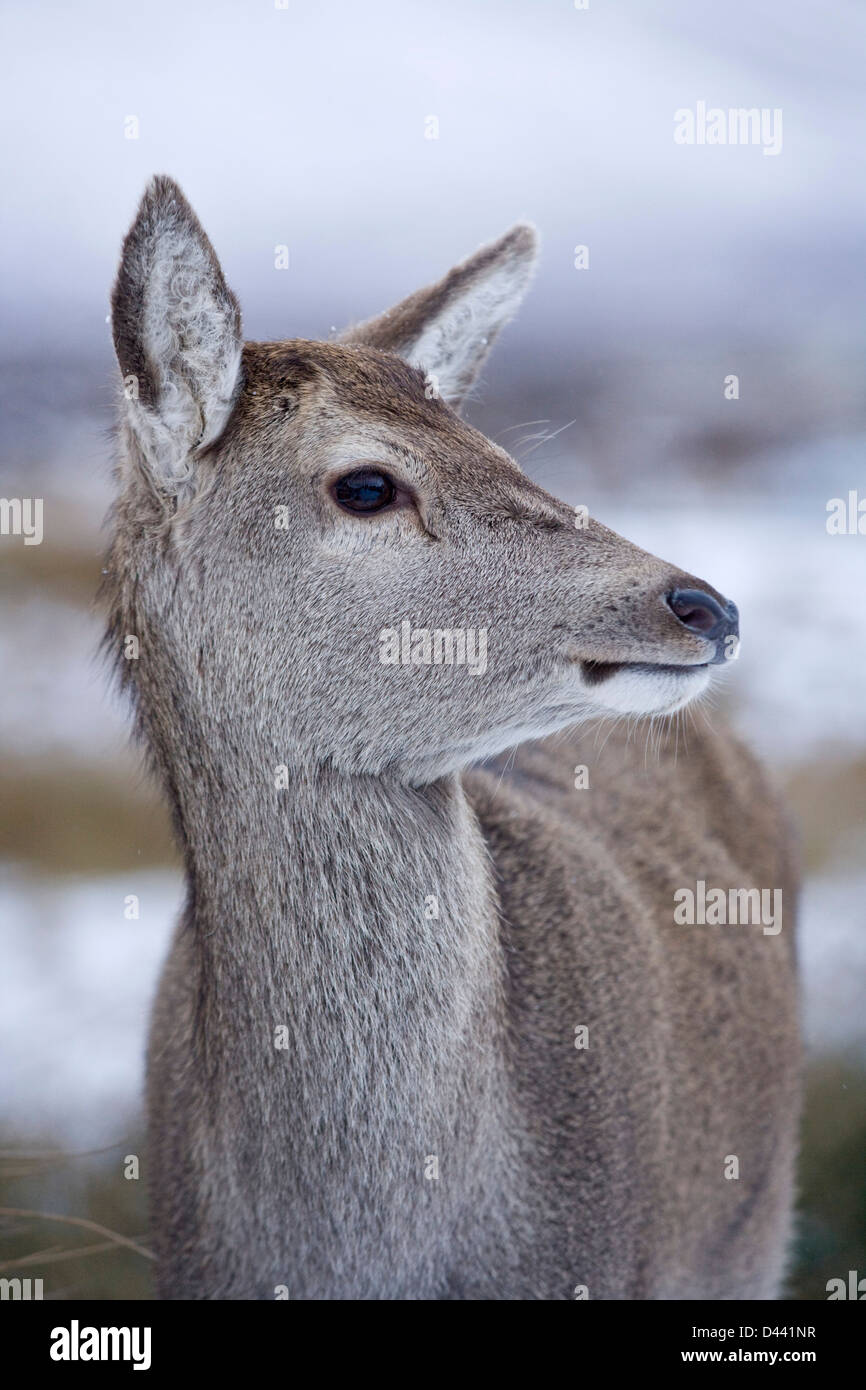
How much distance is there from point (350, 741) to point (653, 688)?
0.53 metres

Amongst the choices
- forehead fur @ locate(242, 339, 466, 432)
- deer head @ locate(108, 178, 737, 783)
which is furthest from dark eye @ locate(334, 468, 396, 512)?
forehead fur @ locate(242, 339, 466, 432)

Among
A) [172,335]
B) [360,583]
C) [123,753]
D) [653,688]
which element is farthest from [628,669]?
[123,753]

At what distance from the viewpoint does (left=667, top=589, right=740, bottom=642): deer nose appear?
2.08 m

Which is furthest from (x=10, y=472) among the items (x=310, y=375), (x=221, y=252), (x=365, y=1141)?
(x=365, y=1141)

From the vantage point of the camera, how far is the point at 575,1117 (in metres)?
2.53

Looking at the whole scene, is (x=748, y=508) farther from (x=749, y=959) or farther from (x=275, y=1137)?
(x=275, y=1137)

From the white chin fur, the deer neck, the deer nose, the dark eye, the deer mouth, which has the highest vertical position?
the dark eye

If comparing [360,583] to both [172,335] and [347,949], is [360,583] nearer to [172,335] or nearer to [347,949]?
[172,335]

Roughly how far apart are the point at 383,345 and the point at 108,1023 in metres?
2.49

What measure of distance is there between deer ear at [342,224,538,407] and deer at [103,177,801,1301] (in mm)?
372

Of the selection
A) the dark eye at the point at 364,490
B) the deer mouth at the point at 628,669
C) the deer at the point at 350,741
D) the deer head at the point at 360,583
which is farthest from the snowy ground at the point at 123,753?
the deer mouth at the point at 628,669

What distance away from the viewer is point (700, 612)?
2.08 m

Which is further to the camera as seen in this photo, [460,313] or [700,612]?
[460,313]

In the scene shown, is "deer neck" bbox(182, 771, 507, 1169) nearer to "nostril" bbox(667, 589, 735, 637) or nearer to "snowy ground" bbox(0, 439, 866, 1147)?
"nostril" bbox(667, 589, 735, 637)
